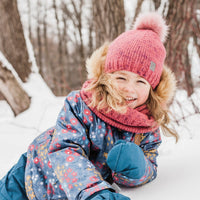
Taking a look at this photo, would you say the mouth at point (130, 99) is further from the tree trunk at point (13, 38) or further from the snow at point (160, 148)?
the tree trunk at point (13, 38)

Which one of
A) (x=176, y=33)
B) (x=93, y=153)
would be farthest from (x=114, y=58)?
(x=176, y=33)

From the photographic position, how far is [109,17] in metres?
2.75

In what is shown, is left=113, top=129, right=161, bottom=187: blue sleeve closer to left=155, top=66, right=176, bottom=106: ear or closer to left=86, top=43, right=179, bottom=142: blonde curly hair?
left=86, top=43, right=179, bottom=142: blonde curly hair

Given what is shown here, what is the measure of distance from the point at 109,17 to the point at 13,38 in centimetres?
149

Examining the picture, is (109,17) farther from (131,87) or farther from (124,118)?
(124,118)

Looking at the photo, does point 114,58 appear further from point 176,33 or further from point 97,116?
point 176,33

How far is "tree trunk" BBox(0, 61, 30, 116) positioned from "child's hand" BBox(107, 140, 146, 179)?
6.69 ft

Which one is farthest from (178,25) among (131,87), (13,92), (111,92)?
(13,92)

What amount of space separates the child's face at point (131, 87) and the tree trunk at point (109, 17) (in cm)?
181

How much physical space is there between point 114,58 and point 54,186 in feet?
2.45

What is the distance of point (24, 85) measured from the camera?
9.78ft

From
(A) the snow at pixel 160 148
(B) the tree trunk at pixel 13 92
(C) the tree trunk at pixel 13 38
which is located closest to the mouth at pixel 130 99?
(A) the snow at pixel 160 148

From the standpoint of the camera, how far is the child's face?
111 centimetres

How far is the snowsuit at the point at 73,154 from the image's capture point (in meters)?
0.88
